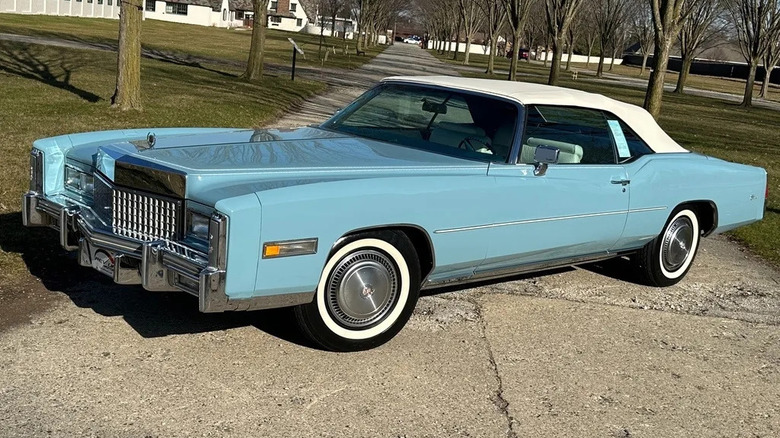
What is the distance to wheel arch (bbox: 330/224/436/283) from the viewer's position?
13.6ft

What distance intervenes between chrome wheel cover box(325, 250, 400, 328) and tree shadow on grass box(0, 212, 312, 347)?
271 mm

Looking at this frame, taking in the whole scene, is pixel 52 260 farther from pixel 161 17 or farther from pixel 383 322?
pixel 161 17

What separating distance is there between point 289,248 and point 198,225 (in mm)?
441

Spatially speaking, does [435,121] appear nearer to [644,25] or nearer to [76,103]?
[76,103]

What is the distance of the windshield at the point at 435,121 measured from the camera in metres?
4.94

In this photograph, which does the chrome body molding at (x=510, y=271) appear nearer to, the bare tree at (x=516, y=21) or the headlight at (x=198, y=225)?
the headlight at (x=198, y=225)

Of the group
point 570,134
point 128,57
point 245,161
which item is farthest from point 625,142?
point 128,57

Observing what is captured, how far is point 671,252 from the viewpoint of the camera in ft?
19.6

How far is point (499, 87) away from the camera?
5.29 metres

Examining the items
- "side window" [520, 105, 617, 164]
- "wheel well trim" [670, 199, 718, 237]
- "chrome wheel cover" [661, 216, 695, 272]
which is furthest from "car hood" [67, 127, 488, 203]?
"wheel well trim" [670, 199, 718, 237]

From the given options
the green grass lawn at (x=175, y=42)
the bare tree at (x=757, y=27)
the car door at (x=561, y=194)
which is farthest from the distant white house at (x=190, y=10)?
the car door at (x=561, y=194)

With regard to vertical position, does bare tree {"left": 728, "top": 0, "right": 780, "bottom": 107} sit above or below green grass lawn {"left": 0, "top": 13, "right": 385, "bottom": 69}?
above

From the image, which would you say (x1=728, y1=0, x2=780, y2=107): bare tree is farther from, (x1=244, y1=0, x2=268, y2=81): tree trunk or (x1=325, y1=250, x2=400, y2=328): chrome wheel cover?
(x1=325, y1=250, x2=400, y2=328): chrome wheel cover

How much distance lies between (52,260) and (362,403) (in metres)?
2.83
